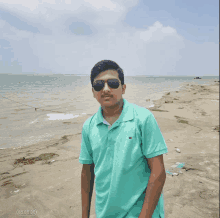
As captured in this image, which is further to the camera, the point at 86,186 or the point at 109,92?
the point at 86,186

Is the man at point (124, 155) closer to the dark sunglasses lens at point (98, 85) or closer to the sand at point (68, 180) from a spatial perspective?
the dark sunglasses lens at point (98, 85)

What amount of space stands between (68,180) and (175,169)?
238cm

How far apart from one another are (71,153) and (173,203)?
3.11 m

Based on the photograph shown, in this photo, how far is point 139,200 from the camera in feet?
4.03

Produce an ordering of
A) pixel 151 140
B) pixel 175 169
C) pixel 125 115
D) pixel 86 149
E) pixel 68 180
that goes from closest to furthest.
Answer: pixel 151 140
pixel 125 115
pixel 86 149
pixel 68 180
pixel 175 169

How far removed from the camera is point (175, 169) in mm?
3707

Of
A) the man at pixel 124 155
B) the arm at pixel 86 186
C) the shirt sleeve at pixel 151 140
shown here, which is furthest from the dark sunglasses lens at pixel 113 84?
the arm at pixel 86 186

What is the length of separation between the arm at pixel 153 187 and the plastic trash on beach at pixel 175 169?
2650 mm

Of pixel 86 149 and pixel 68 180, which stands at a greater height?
pixel 86 149

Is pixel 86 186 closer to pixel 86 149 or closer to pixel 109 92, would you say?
pixel 86 149

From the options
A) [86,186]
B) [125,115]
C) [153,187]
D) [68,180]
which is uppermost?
[125,115]

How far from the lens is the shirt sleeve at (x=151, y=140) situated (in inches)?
45.4

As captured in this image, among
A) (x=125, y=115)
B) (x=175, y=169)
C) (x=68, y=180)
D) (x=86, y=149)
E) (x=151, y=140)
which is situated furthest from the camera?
(x=175, y=169)

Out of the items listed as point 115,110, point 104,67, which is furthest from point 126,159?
point 104,67
